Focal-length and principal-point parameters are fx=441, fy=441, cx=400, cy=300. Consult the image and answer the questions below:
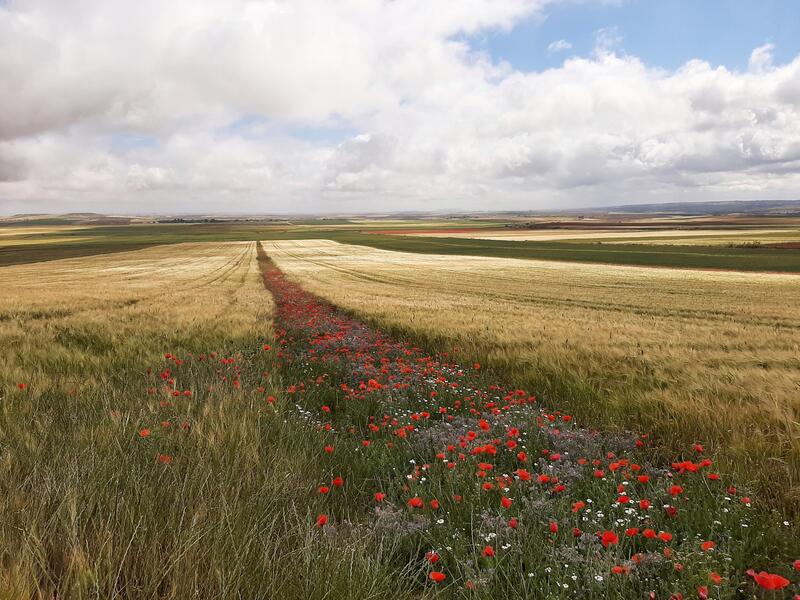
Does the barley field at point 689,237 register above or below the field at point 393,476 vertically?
below

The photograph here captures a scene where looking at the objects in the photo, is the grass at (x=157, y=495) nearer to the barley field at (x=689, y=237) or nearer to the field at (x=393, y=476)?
the field at (x=393, y=476)

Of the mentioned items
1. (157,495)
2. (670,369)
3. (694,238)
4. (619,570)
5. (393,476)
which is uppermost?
(157,495)

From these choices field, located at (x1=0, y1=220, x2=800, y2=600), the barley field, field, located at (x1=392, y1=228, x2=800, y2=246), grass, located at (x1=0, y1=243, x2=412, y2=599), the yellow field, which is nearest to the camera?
grass, located at (x1=0, y1=243, x2=412, y2=599)

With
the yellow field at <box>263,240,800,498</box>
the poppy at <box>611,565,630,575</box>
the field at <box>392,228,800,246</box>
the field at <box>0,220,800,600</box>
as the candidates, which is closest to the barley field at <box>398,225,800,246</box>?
the field at <box>392,228,800,246</box>

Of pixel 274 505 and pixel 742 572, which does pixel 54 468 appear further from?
pixel 742 572

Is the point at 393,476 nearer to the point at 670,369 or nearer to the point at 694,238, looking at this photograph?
the point at 670,369

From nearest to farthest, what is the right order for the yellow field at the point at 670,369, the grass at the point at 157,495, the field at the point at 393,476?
1. the grass at the point at 157,495
2. the field at the point at 393,476
3. the yellow field at the point at 670,369

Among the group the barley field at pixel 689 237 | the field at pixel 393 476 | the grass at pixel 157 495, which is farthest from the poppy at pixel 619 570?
the barley field at pixel 689 237

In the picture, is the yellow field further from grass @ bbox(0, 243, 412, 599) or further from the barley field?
the barley field

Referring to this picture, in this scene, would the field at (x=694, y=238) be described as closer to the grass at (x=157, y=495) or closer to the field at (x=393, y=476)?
the field at (x=393, y=476)

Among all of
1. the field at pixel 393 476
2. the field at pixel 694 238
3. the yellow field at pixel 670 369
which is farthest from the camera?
the field at pixel 694 238

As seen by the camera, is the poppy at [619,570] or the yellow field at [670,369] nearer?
the poppy at [619,570]

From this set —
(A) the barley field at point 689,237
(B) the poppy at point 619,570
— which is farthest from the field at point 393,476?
(A) the barley field at point 689,237

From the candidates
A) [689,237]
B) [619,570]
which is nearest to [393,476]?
[619,570]
